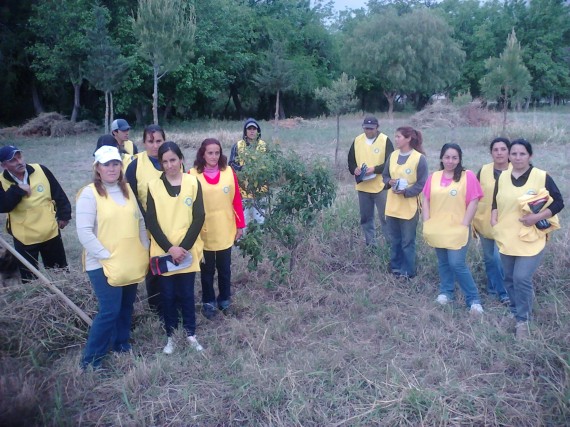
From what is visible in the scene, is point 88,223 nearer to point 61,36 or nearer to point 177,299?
point 177,299

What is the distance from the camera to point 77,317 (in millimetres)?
4273

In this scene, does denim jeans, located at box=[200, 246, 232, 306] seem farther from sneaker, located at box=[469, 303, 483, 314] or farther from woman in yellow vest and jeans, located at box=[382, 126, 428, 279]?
sneaker, located at box=[469, 303, 483, 314]

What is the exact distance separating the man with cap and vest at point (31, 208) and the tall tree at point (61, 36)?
69.0ft

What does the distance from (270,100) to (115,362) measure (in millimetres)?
35341

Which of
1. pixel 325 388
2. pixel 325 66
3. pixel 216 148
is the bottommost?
pixel 325 388

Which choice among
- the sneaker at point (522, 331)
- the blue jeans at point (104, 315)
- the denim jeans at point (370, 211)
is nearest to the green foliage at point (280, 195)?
the denim jeans at point (370, 211)

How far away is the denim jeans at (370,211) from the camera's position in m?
5.99

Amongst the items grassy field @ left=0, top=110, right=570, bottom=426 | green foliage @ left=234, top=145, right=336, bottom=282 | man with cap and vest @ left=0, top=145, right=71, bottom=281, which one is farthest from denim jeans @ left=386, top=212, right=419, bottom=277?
Result: man with cap and vest @ left=0, top=145, right=71, bottom=281

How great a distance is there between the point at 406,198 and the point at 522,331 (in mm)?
1788

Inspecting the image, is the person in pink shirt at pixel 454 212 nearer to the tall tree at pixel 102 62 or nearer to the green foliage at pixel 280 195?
the green foliage at pixel 280 195

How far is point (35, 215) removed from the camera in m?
4.59

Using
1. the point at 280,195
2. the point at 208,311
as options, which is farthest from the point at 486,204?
the point at 208,311

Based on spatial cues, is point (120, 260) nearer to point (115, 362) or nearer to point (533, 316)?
point (115, 362)

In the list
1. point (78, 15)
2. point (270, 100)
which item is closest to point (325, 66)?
point (270, 100)
